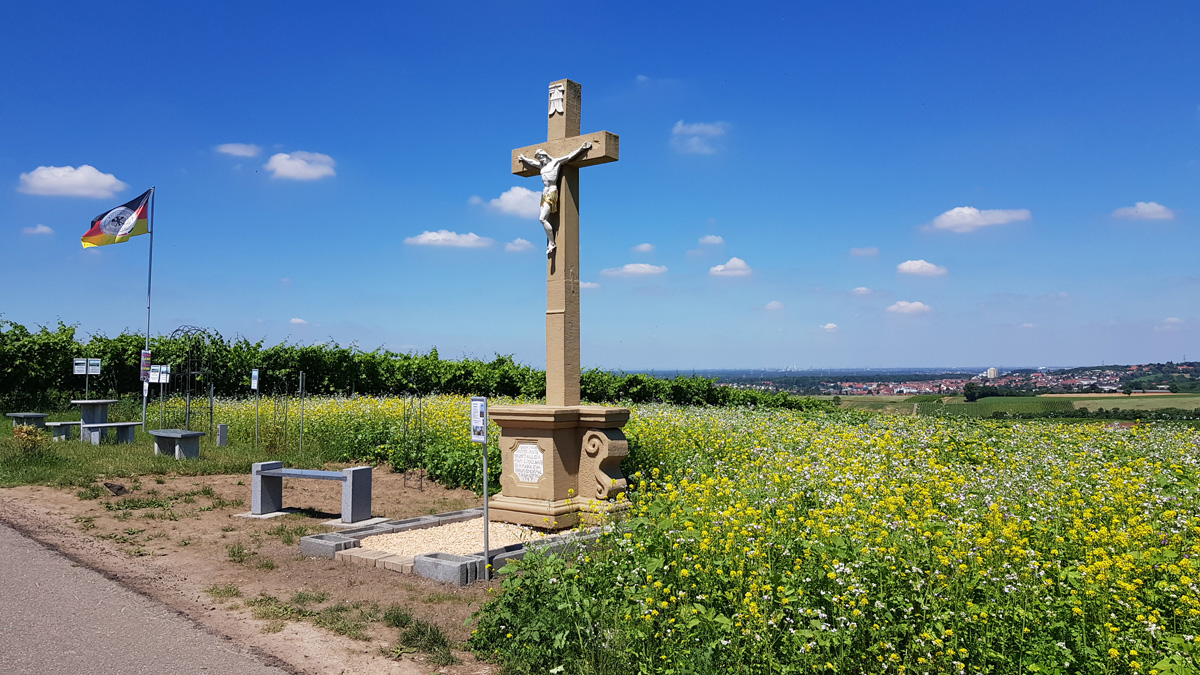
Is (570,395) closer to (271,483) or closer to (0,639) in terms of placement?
(271,483)

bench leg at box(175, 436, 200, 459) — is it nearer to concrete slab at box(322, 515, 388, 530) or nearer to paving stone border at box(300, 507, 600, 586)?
concrete slab at box(322, 515, 388, 530)

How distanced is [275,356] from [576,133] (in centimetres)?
1546

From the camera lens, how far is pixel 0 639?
4426mm

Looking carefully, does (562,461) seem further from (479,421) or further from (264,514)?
(264,514)

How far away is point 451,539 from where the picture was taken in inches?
276

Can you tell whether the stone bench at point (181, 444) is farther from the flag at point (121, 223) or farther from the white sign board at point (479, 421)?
the white sign board at point (479, 421)

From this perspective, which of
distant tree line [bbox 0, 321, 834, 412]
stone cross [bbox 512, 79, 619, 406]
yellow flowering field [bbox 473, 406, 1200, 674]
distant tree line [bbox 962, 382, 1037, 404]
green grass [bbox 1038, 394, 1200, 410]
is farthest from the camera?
distant tree line [bbox 0, 321, 834, 412]

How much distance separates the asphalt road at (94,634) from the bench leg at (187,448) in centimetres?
644

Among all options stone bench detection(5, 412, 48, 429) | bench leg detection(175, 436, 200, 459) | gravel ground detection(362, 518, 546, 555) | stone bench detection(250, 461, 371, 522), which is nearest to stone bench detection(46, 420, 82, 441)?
stone bench detection(5, 412, 48, 429)

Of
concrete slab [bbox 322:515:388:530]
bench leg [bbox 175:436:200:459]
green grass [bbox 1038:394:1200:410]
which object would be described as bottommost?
concrete slab [bbox 322:515:388:530]

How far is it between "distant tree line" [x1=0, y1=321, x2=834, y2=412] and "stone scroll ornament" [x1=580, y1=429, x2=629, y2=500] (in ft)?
33.5

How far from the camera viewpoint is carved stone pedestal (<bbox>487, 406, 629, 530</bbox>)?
728 centimetres

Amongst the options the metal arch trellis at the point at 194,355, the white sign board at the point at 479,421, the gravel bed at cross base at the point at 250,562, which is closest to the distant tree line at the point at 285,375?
the metal arch trellis at the point at 194,355

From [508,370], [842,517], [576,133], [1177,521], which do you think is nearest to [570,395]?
[576,133]
